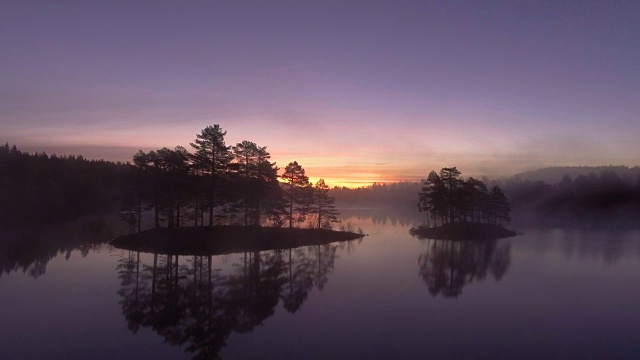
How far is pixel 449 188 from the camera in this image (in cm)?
7894

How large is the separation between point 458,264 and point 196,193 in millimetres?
31778

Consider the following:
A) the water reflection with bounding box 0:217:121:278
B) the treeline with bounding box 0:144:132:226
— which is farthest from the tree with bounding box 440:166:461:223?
the treeline with bounding box 0:144:132:226

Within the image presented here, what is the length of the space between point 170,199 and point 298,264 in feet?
79.1

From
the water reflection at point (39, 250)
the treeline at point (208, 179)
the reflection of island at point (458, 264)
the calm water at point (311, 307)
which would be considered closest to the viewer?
the calm water at point (311, 307)

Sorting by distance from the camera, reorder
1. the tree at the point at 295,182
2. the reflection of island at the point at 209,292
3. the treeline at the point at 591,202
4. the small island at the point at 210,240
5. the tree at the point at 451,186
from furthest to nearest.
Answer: the treeline at the point at 591,202, the tree at the point at 451,186, the tree at the point at 295,182, the small island at the point at 210,240, the reflection of island at the point at 209,292

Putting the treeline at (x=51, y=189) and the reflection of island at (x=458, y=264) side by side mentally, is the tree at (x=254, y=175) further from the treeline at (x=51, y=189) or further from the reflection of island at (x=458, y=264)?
the treeline at (x=51, y=189)

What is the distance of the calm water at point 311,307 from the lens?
1669 cm

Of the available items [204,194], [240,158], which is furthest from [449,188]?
[204,194]

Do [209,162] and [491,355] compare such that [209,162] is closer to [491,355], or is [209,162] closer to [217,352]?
[217,352]

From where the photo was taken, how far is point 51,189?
4476 inches

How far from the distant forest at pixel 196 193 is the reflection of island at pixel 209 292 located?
13591 millimetres

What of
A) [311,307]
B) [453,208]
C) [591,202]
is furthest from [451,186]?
[591,202]

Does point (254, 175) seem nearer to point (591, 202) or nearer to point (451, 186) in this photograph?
point (451, 186)

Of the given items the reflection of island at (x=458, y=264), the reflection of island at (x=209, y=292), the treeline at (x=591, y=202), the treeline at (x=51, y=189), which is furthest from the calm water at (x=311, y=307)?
the treeline at (x=591, y=202)
